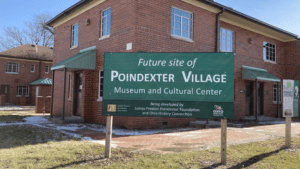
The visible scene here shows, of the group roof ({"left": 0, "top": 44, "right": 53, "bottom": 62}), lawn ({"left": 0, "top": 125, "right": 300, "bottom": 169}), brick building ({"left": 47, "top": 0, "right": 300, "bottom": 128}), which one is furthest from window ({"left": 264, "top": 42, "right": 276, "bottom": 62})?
roof ({"left": 0, "top": 44, "right": 53, "bottom": 62})

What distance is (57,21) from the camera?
16094 mm

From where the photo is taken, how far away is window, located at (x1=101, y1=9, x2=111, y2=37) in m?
11.7

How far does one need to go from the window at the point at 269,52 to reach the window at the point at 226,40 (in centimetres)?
383

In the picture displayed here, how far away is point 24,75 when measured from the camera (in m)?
30.0

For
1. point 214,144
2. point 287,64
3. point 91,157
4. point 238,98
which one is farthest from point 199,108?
point 287,64

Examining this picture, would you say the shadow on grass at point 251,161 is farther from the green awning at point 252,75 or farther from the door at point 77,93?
the door at point 77,93

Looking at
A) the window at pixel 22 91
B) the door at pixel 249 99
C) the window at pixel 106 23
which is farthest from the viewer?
the window at pixel 22 91

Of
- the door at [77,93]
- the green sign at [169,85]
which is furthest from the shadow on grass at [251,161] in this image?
the door at [77,93]

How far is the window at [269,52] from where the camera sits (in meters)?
17.3

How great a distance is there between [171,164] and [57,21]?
47.5ft

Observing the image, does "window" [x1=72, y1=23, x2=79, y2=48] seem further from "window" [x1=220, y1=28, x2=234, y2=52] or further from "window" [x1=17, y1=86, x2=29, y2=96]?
"window" [x1=17, y1=86, x2=29, y2=96]

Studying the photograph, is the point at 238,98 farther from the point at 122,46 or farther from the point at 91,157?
the point at 91,157

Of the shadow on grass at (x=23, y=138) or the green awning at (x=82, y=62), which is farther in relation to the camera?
→ the green awning at (x=82, y=62)

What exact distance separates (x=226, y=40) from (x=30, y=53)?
26179 mm
